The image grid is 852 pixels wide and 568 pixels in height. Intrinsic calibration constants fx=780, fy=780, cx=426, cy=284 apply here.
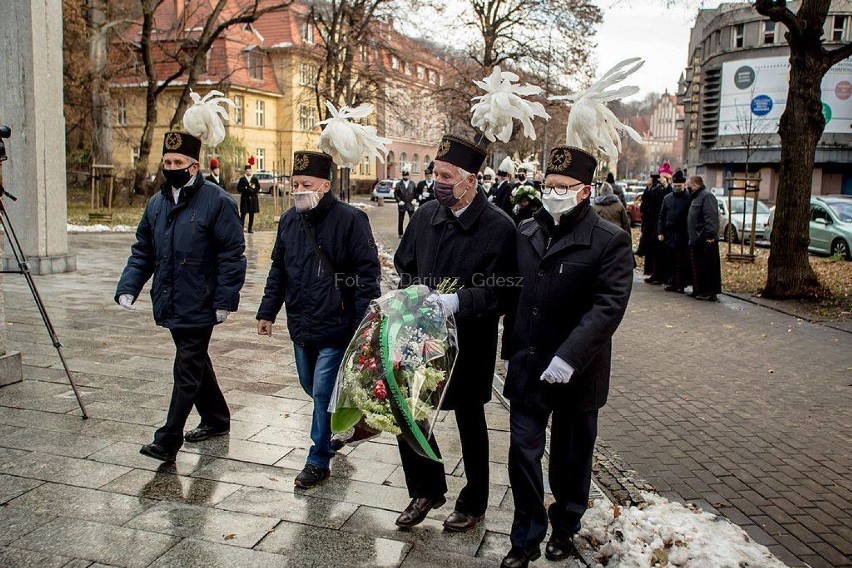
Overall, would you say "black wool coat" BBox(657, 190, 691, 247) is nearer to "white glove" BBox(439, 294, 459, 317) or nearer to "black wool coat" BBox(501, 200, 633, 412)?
"black wool coat" BBox(501, 200, 633, 412)

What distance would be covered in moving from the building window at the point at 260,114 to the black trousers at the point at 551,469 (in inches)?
2497

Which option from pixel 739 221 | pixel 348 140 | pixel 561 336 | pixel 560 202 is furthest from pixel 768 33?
pixel 561 336

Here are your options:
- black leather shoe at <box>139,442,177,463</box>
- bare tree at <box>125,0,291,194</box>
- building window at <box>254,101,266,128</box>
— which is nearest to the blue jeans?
black leather shoe at <box>139,442,177,463</box>

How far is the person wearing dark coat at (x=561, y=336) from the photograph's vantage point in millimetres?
3816

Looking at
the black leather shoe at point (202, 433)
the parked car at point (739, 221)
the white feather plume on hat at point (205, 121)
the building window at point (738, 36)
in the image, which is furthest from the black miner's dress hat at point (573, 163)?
the building window at point (738, 36)

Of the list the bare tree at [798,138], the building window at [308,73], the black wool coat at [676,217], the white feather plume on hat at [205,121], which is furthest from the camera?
the building window at [308,73]

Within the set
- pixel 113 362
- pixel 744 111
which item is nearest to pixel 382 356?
pixel 113 362

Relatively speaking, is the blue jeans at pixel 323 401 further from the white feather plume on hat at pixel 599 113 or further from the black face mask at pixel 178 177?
the white feather plume on hat at pixel 599 113

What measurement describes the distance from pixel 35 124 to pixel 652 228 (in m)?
11.9

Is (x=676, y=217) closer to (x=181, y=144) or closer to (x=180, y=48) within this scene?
(x=181, y=144)

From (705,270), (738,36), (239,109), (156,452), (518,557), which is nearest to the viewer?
(518,557)

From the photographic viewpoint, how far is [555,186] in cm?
397

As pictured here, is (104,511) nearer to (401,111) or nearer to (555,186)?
(555,186)

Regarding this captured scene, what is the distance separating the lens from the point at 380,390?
149 inches
